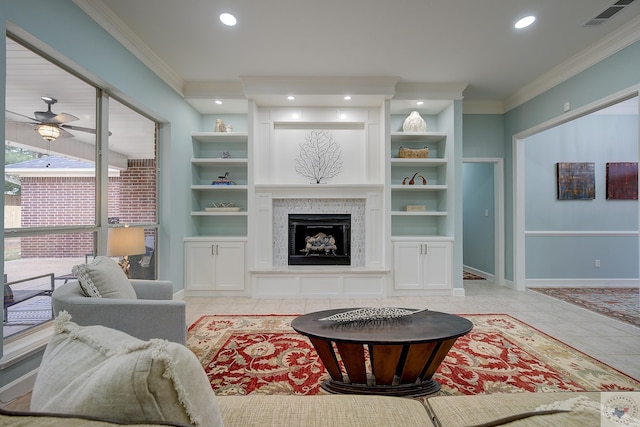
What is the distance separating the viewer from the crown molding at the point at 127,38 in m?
2.83

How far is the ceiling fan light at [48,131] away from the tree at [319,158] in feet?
9.85

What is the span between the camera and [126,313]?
200cm

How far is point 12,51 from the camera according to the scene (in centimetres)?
223

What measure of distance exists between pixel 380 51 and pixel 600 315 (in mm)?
3859

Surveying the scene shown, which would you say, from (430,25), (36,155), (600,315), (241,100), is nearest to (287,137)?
(241,100)

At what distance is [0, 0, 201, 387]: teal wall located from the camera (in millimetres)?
2258

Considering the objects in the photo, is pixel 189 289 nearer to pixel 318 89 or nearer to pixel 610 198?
pixel 318 89

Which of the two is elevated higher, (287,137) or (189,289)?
(287,137)

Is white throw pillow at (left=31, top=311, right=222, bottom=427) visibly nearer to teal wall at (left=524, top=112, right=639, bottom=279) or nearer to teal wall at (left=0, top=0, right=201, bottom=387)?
teal wall at (left=0, top=0, right=201, bottom=387)

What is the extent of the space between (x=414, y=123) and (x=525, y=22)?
6.28 feet

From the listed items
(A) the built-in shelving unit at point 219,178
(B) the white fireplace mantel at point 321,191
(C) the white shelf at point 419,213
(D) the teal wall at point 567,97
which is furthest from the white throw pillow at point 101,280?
(D) the teal wall at point 567,97

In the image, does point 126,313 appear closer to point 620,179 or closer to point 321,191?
point 321,191

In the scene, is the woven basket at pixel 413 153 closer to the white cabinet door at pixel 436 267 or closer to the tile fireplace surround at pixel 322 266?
the tile fireplace surround at pixel 322 266

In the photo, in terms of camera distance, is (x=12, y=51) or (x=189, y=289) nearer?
(x=12, y=51)
